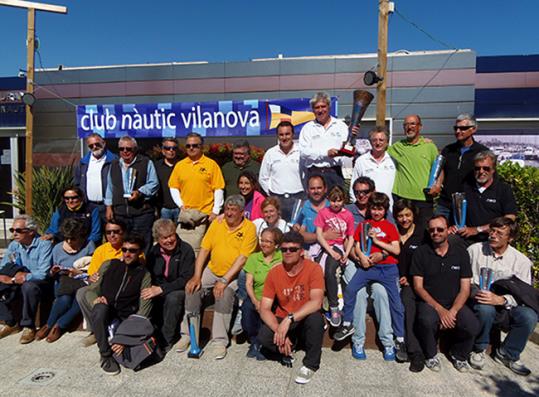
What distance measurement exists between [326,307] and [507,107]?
8.79 meters

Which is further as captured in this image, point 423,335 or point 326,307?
point 326,307

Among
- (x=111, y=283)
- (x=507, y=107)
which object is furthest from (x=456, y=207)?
(x=507, y=107)

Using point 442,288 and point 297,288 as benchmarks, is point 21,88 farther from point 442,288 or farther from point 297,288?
point 442,288

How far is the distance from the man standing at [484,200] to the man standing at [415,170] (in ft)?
1.31

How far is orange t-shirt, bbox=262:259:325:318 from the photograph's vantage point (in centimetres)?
334

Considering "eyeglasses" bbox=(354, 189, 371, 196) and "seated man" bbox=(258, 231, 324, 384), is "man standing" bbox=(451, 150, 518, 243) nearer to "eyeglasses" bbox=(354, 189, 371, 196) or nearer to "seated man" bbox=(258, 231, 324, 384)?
"eyeglasses" bbox=(354, 189, 371, 196)

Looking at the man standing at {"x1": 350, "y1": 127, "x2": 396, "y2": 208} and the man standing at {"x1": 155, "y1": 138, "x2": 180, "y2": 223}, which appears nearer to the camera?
the man standing at {"x1": 350, "y1": 127, "x2": 396, "y2": 208}

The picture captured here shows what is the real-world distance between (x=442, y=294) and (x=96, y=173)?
167 inches

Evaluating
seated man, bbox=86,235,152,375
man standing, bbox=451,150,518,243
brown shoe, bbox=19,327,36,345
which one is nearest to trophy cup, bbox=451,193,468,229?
man standing, bbox=451,150,518,243

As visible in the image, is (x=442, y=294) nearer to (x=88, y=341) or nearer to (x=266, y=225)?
(x=266, y=225)

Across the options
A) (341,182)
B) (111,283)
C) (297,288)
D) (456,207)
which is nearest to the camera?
(297,288)

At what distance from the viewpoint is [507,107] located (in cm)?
972

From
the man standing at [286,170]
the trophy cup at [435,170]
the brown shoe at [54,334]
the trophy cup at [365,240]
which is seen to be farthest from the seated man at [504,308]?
the brown shoe at [54,334]

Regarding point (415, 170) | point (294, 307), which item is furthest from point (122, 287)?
point (415, 170)
